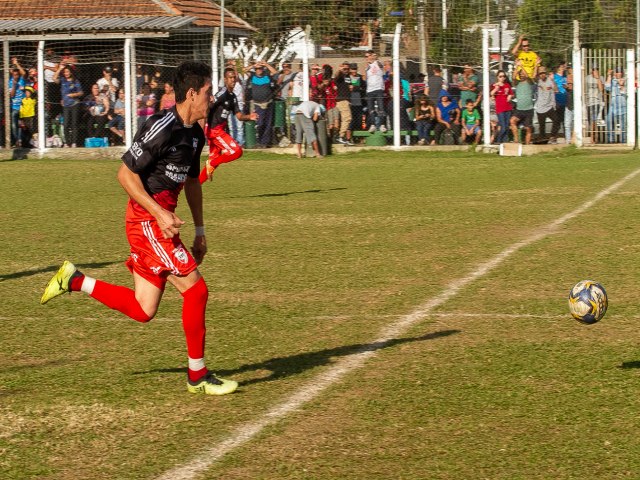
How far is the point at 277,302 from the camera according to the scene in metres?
9.18

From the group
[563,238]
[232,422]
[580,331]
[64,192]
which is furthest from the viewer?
[64,192]

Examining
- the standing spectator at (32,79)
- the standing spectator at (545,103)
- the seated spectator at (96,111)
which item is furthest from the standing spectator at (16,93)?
the standing spectator at (545,103)

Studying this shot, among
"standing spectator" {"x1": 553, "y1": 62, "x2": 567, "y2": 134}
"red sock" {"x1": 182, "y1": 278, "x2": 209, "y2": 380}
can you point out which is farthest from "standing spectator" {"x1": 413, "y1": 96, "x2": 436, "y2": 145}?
"red sock" {"x1": 182, "y1": 278, "x2": 209, "y2": 380}

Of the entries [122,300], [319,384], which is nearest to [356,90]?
[122,300]

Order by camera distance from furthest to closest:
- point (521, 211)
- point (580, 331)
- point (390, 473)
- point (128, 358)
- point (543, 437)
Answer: point (521, 211) < point (580, 331) < point (128, 358) < point (543, 437) < point (390, 473)

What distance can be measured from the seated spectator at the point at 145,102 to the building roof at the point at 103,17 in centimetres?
201

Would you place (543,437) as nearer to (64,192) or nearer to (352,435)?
(352,435)

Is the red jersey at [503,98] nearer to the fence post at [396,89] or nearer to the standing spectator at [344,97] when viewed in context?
the fence post at [396,89]

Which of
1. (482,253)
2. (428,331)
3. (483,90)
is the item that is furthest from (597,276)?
(483,90)

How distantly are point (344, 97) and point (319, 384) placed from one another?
20.6 meters

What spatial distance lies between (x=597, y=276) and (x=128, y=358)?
458cm

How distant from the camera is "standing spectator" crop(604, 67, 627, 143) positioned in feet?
84.8

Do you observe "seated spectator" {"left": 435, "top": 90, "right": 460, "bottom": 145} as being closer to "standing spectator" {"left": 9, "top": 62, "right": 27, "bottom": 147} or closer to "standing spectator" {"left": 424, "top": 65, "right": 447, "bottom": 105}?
"standing spectator" {"left": 424, "top": 65, "right": 447, "bottom": 105}

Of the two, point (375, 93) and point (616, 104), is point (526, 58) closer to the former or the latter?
point (616, 104)
